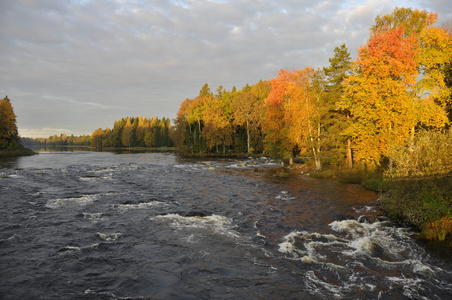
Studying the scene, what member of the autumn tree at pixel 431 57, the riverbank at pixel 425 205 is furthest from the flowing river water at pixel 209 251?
the autumn tree at pixel 431 57

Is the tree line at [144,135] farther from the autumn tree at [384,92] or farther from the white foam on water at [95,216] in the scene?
the white foam on water at [95,216]

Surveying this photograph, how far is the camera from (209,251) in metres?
12.4

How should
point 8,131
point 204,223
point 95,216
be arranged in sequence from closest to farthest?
point 204,223 < point 95,216 < point 8,131

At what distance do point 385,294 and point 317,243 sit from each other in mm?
4457

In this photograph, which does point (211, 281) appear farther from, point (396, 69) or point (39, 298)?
point (396, 69)

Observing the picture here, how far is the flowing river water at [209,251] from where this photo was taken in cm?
927

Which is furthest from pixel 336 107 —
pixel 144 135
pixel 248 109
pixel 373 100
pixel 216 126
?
pixel 144 135

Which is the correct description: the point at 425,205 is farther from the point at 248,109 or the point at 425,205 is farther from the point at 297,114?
the point at 248,109

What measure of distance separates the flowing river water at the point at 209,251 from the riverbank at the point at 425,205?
952 millimetres

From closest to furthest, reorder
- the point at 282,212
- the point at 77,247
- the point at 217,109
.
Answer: the point at 77,247 → the point at 282,212 → the point at 217,109

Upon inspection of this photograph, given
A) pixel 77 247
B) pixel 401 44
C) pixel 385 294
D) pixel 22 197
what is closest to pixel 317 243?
pixel 385 294

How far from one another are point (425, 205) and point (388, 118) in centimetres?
1461

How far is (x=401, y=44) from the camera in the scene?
27.1 meters

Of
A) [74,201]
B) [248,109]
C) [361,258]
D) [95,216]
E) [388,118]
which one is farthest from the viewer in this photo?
[248,109]
